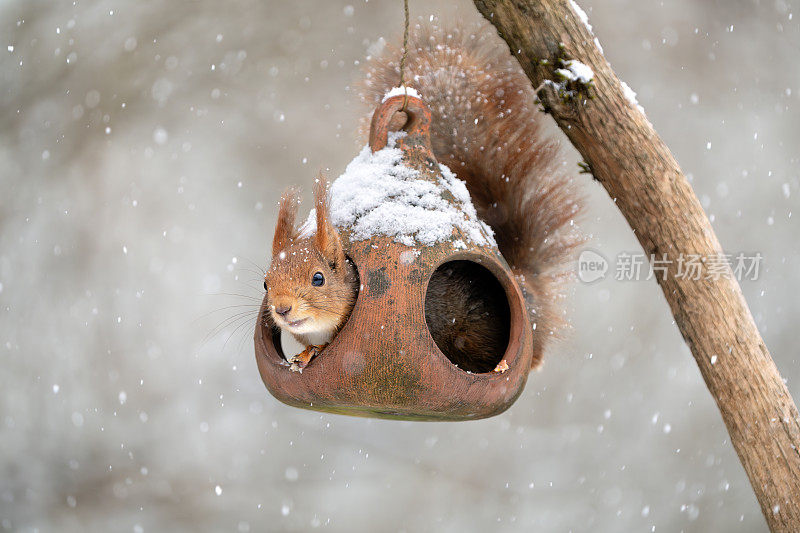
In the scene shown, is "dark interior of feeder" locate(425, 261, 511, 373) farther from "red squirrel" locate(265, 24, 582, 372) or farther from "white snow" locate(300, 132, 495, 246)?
"white snow" locate(300, 132, 495, 246)

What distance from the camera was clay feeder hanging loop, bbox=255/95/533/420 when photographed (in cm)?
105

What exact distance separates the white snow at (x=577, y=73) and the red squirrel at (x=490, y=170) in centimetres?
9

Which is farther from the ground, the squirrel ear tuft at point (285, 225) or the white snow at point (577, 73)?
the white snow at point (577, 73)

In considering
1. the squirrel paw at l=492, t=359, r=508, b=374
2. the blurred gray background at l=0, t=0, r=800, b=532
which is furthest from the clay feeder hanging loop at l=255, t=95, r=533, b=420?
the blurred gray background at l=0, t=0, r=800, b=532

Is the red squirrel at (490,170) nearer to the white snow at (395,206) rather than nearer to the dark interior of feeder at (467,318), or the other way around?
the dark interior of feeder at (467,318)

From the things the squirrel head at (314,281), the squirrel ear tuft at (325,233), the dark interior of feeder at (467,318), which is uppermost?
the squirrel ear tuft at (325,233)

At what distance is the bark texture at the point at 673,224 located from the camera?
4.05ft

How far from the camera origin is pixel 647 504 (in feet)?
9.70

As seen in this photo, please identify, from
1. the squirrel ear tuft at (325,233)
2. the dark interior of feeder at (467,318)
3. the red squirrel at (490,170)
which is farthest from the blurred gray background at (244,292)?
the squirrel ear tuft at (325,233)

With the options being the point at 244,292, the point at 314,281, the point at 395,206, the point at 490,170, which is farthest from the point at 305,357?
the point at 244,292

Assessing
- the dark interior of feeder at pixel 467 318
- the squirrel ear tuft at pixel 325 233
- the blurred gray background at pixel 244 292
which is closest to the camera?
the squirrel ear tuft at pixel 325 233

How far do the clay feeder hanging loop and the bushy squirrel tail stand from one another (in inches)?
5.7

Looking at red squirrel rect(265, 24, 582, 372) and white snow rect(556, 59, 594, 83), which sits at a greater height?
white snow rect(556, 59, 594, 83)

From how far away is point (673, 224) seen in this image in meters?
1.27
